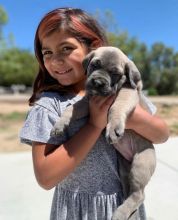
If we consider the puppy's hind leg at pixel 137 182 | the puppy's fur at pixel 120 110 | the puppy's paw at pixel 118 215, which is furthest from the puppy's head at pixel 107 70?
the puppy's paw at pixel 118 215

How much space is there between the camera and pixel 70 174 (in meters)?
2.27

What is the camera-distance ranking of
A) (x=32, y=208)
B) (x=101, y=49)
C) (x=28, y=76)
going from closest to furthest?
(x=101, y=49), (x=32, y=208), (x=28, y=76)

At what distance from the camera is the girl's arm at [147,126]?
233cm

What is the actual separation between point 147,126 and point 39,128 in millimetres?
707

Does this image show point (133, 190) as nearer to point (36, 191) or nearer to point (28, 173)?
point (36, 191)

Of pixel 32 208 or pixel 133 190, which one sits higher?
pixel 133 190

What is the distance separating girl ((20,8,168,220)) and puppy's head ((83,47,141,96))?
66 mm

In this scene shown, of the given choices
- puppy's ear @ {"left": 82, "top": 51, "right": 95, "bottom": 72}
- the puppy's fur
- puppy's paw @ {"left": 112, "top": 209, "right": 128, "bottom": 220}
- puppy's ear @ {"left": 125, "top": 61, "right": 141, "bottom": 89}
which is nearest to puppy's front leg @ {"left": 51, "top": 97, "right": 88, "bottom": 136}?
the puppy's fur

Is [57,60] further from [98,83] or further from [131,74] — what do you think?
[131,74]

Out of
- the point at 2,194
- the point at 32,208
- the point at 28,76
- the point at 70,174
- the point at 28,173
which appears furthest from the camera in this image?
the point at 28,76

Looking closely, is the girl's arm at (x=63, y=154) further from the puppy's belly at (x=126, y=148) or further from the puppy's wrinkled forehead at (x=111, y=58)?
the puppy's wrinkled forehead at (x=111, y=58)

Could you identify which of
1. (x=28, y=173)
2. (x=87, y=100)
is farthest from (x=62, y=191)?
(x=28, y=173)

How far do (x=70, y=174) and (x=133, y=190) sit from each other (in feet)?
1.42

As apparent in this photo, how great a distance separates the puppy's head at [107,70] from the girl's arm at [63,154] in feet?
0.62
